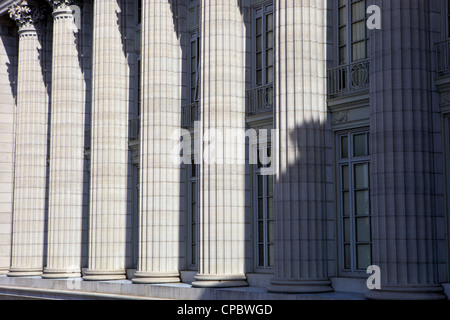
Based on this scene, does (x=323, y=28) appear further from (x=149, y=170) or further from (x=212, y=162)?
(x=149, y=170)

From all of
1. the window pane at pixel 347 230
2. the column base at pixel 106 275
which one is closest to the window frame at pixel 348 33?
the window pane at pixel 347 230

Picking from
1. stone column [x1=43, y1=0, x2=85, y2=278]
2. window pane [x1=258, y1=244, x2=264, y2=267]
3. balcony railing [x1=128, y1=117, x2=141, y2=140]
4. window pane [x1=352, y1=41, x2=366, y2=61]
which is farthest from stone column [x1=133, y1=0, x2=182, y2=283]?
window pane [x1=352, y1=41, x2=366, y2=61]

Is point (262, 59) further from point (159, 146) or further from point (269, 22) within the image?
point (159, 146)

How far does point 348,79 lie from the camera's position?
19.7m

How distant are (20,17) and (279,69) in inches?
725

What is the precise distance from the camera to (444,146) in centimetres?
1683

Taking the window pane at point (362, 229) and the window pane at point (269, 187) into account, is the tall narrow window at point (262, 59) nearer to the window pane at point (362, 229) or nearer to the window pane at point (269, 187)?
the window pane at point (269, 187)

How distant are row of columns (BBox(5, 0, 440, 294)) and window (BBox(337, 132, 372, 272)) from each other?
56cm

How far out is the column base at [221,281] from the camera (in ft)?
71.6

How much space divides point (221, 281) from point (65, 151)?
1154 centimetres

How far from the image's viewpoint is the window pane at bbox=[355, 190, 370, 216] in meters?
19.1

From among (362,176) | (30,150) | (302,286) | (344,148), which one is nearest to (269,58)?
(344,148)

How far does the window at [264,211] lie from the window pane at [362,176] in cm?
324
